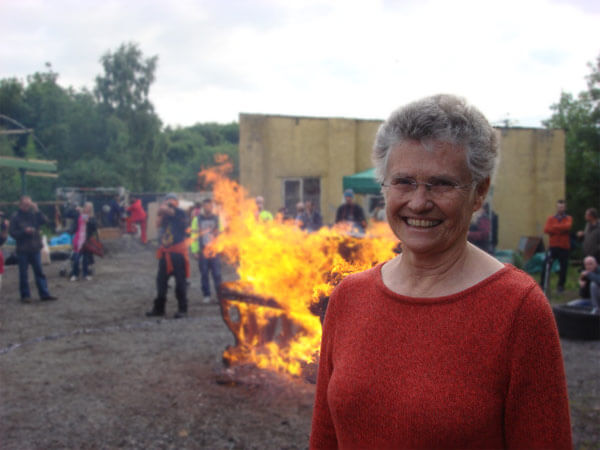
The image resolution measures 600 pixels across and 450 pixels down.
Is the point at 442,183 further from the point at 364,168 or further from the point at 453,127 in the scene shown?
the point at 364,168

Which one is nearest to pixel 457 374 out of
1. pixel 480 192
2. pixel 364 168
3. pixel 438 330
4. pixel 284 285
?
pixel 438 330

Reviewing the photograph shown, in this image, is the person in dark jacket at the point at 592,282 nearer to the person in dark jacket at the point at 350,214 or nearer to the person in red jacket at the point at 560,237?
the person in red jacket at the point at 560,237

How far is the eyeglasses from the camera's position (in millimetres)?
1613

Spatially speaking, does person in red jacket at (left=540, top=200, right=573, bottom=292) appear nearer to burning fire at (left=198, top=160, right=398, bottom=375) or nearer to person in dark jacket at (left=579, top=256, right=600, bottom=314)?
person in dark jacket at (left=579, top=256, right=600, bottom=314)

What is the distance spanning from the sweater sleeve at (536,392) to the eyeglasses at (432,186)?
47 centimetres

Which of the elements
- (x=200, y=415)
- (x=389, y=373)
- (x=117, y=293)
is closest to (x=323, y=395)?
(x=389, y=373)

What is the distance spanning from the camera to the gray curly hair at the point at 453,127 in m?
1.57

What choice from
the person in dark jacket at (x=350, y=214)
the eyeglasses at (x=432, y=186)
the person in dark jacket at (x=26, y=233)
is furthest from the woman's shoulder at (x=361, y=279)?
the person in dark jacket at (x=26, y=233)

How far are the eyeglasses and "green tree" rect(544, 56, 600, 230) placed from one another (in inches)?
797

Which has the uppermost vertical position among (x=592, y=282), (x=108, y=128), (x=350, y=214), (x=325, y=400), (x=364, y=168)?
(x=108, y=128)

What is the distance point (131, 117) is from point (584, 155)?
3626 centimetres

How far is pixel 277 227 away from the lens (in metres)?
6.97

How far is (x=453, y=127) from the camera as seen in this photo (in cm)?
157

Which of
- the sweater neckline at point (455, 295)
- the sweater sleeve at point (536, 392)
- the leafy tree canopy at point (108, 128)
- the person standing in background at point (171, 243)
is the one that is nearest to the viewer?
the sweater sleeve at point (536, 392)
